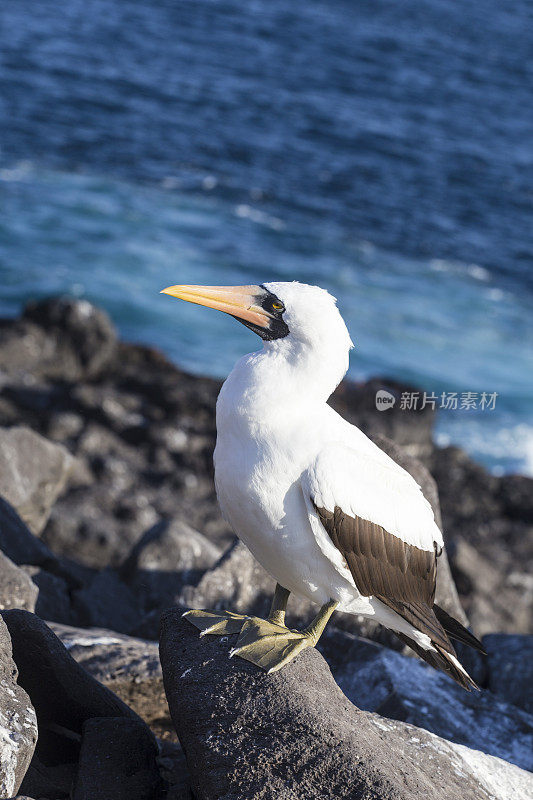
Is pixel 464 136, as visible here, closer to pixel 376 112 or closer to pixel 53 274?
pixel 376 112

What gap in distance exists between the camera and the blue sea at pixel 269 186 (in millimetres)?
19438

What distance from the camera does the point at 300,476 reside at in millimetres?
4027

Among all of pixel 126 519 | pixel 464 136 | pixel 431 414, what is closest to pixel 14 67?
pixel 464 136

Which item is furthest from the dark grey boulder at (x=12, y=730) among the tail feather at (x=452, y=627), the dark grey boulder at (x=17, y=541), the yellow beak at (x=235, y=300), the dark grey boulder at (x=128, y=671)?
the dark grey boulder at (x=17, y=541)

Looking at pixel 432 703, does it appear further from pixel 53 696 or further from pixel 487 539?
pixel 487 539

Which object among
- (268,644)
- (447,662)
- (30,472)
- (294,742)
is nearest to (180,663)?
(268,644)

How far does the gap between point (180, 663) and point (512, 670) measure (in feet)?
10.6

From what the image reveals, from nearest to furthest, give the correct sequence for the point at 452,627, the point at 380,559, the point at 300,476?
the point at 300,476 < the point at 380,559 < the point at 452,627

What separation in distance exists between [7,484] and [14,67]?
75.9 feet

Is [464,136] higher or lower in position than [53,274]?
higher

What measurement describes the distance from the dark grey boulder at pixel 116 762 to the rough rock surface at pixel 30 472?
3263 millimetres

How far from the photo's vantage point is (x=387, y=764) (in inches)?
148

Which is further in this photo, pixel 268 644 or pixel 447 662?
pixel 447 662

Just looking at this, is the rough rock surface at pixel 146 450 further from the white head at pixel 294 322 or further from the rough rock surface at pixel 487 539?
the white head at pixel 294 322
